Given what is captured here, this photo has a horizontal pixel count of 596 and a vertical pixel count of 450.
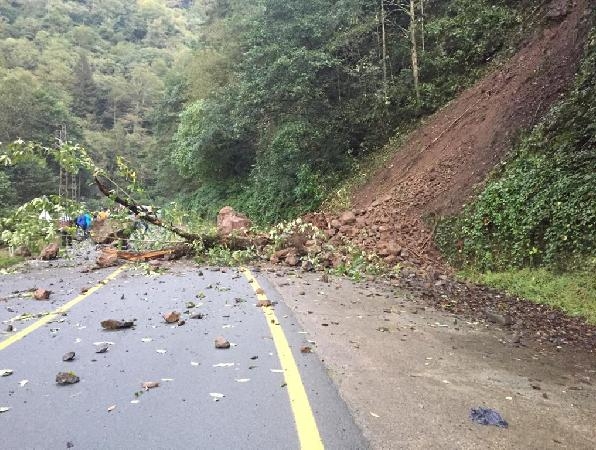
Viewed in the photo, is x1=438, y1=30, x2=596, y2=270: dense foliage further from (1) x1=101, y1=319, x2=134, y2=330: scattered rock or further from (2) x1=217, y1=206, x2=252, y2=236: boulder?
(1) x1=101, y1=319, x2=134, y2=330: scattered rock

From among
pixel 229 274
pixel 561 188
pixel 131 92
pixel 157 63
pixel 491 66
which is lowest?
pixel 229 274

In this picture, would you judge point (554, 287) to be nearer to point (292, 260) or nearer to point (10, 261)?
point (292, 260)

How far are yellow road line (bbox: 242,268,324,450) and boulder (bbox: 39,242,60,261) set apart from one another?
41.3ft

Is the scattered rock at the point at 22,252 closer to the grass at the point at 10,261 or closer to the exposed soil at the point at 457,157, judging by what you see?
the grass at the point at 10,261

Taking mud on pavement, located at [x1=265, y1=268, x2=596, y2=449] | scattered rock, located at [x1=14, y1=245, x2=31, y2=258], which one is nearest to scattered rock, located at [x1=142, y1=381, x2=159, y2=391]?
mud on pavement, located at [x1=265, y1=268, x2=596, y2=449]

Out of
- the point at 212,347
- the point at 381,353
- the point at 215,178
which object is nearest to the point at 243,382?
the point at 212,347

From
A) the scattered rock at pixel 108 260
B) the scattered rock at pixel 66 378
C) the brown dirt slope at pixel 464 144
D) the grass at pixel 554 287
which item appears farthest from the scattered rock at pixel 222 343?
the scattered rock at pixel 108 260

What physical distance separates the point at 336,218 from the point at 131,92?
248 ft

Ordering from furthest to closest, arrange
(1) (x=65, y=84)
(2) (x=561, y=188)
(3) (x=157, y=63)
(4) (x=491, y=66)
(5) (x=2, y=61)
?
1. (3) (x=157, y=63)
2. (1) (x=65, y=84)
3. (5) (x=2, y=61)
4. (4) (x=491, y=66)
5. (2) (x=561, y=188)

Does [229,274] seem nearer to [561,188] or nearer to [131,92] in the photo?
[561,188]

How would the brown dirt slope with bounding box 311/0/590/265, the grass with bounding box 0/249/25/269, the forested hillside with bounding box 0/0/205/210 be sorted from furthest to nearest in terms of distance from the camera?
the forested hillside with bounding box 0/0/205/210, the grass with bounding box 0/249/25/269, the brown dirt slope with bounding box 311/0/590/265

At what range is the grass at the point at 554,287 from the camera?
8.79 m

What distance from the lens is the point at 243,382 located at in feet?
15.3

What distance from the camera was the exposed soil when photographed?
13.5 m
